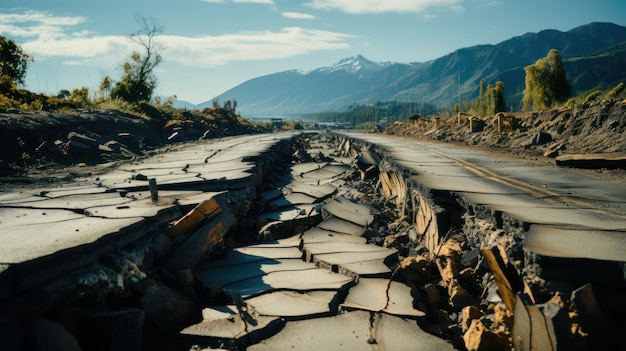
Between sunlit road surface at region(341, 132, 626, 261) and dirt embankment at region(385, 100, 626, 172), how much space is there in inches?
109

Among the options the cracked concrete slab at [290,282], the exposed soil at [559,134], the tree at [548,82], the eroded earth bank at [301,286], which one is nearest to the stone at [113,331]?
the eroded earth bank at [301,286]

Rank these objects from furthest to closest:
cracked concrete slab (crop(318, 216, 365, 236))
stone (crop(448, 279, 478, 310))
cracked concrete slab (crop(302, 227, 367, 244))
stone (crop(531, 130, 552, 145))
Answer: stone (crop(531, 130, 552, 145)) → cracked concrete slab (crop(318, 216, 365, 236)) → cracked concrete slab (crop(302, 227, 367, 244)) → stone (crop(448, 279, 478, 310))

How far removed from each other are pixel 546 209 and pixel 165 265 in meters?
3.40

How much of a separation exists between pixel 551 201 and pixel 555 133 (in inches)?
373

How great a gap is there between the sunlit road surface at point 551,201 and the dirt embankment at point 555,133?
2760mm

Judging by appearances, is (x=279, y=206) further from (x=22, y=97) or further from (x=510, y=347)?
(x=22, y=97)

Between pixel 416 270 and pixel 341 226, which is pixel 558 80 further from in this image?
pixel 416 270

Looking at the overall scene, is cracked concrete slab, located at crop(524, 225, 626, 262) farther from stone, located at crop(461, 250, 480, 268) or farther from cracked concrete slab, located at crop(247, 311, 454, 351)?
cracked concrete slab, located at crop(247, 311, 454, 351)

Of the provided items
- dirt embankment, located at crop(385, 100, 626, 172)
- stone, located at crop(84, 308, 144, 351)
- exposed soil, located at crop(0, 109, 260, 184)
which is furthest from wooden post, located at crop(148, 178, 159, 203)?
dirt embankment, located at crop(385, 100, 626, 172)

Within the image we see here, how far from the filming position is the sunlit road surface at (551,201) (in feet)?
8.83

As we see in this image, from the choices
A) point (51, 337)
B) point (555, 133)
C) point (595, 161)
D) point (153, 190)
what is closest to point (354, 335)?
point (51, 337)

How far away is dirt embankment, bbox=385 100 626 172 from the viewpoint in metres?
9.55

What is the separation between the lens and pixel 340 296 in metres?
3.29

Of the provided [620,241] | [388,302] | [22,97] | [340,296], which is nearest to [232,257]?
[340,296]
